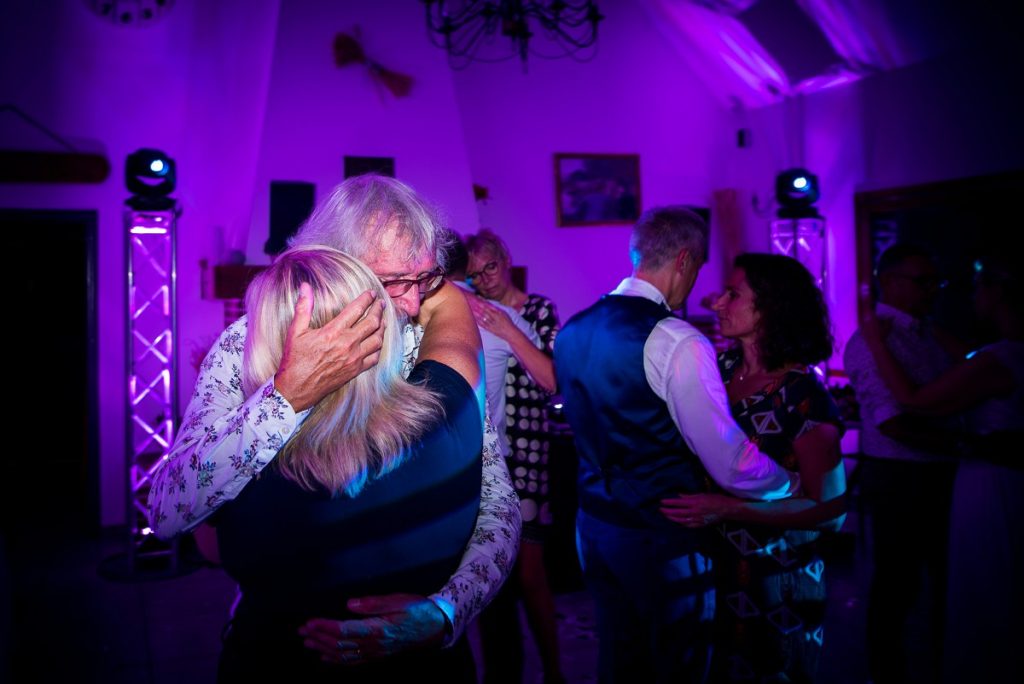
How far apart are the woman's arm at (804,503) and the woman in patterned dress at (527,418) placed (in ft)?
2.86

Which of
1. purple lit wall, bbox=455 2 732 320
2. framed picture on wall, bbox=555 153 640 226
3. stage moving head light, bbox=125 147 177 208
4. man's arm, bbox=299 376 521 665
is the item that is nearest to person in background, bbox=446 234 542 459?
man's arm, bbox=299 376 521 665

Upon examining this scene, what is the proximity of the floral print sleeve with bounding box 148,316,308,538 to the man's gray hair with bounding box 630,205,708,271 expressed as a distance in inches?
51.9

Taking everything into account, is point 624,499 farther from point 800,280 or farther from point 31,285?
point 31,285

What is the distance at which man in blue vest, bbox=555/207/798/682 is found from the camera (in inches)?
Result: 73.1

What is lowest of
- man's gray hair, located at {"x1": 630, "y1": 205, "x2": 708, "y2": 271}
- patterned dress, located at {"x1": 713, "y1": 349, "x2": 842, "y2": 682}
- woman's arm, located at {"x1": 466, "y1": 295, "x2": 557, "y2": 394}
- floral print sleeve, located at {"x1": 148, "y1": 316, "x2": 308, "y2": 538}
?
patterned dress, located at {"x1": 713, "y1": 349, "x2": 842, "y2": 682}

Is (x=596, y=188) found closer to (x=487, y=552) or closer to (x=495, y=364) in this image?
(x=495, y=364)

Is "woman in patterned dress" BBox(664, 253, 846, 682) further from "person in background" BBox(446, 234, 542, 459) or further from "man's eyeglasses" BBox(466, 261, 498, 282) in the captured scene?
"man's eyeglasses" BBox(466, 261, 498, 282)

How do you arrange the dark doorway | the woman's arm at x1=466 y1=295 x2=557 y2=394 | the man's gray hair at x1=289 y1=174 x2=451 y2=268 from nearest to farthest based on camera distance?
the man's gray hair at x1=289 y1=174 x2=451 y2=268, the woman's arm at x1=466 y1=295 x2=557 y2=394, the dark doorway

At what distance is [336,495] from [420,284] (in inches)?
15.8

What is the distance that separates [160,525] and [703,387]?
3.95 ft

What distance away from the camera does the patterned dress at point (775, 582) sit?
6.31 ft

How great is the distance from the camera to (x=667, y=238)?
2135 millimetres

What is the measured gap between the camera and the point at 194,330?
5.83m

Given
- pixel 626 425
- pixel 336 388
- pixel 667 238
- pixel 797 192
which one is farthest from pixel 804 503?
pixel 797 192
